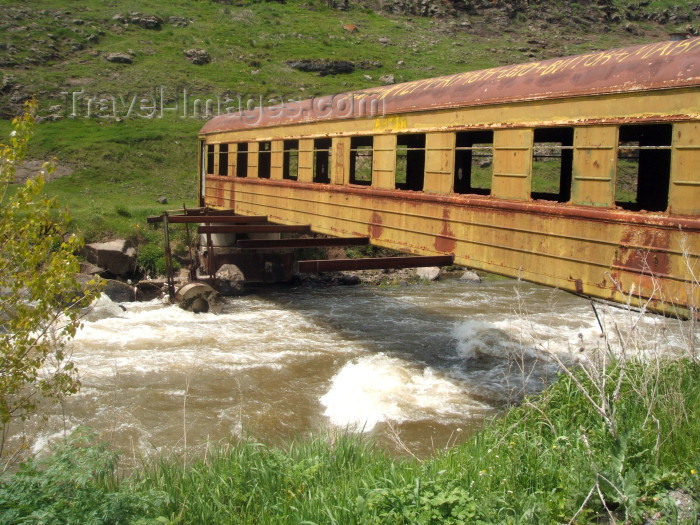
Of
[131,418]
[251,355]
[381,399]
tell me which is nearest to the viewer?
[131,418]

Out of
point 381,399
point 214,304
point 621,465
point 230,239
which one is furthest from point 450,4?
point 621,465

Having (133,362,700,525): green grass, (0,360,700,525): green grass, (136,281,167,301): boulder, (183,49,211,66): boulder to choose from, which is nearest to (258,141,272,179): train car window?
(136,281,167,301): boulder

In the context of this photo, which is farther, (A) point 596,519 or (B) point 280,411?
(B) point 280,411

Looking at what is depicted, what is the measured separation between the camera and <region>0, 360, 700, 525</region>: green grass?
3525 mm

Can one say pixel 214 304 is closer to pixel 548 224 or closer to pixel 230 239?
pixel 230 239

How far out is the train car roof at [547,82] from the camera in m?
5.89

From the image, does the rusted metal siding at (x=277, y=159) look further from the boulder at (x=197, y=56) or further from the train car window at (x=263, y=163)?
the boulder at (x=197, y=56)

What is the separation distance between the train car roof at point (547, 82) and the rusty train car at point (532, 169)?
0.6 inches

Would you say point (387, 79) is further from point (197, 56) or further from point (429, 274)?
point (429, 274)

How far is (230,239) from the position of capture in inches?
712

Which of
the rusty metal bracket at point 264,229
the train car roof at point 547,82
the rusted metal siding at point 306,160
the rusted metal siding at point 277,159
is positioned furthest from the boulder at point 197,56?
the train car roof at point 547,82

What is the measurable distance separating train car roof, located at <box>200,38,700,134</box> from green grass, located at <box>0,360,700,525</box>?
2.98 meters

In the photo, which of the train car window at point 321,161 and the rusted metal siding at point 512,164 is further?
the train car window at point 321,161

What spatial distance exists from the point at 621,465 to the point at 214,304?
11744 mm
